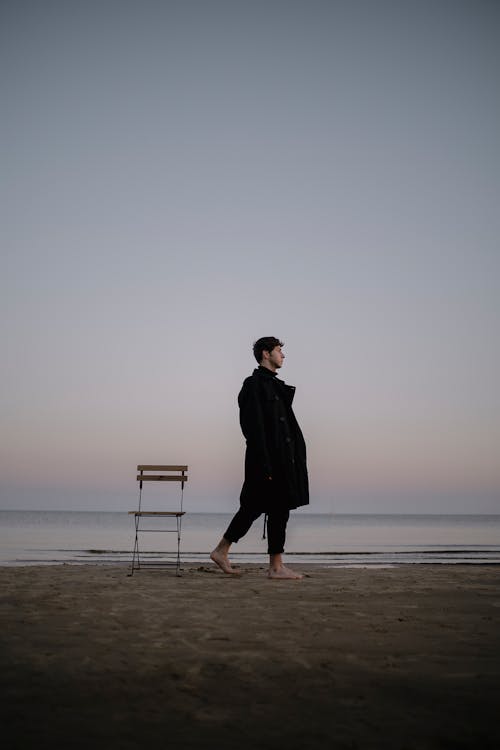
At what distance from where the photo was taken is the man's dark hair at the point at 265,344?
252 inches

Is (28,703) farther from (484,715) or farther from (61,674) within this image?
(484,715)

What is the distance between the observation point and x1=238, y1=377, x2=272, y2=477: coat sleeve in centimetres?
589

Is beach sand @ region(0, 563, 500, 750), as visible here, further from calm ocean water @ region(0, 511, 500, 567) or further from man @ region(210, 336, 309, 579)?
calm ocean water @ region(0, 511, 500, 567)

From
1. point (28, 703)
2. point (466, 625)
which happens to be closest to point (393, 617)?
point (466, 625)

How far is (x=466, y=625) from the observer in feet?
11.5

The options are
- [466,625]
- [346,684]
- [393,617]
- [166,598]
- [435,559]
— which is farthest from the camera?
[435,559]

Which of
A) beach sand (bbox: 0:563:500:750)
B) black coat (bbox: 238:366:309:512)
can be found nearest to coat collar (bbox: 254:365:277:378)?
black coat (bbox: 238:366:309:512)

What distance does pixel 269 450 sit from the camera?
6.12 meters

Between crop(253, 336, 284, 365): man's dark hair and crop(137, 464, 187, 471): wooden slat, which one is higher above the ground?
crop(253, 336, 284, 365): man's dark hair

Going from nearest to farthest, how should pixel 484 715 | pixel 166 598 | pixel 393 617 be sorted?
pixel 484 715 < pixel 393 617 < pixel 166 598

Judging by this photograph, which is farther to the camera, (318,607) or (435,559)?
(435,559)

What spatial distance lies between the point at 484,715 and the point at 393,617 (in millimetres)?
1825

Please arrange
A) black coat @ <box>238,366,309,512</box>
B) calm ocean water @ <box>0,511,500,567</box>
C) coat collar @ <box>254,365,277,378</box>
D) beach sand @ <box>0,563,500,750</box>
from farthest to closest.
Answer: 1. calm ocean water @ <box>0,511,500,567</box>
2. coat collar @ <box>254,365,277,378</box>
3. black coat @ <box>238,366,309,512</box>
4. beach sand @ <box>0,563,500,750</box>

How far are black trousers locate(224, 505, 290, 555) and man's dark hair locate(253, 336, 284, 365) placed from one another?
4.97 feet
